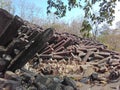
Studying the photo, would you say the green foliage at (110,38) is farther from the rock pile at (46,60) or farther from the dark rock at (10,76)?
the dark rock at (10,76)

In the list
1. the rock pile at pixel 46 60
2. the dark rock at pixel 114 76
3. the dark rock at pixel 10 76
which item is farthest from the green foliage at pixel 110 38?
the dark rock at pixel 10 76

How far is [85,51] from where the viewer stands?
16625 mm

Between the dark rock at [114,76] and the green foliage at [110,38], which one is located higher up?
the green foliage at [110,38]

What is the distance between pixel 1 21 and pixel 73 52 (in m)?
9.22

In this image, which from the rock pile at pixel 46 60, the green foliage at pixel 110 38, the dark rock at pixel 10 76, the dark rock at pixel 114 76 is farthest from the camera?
the green foliage at pixel 110 38

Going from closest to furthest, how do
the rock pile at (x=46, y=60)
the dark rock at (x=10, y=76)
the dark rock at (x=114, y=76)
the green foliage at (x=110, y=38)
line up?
the rock pile at (x=46, y=60), the dark rock at (x=10, y=76), the dark rock at (x=114, y=76), the green foliage at (x=110, y=38)

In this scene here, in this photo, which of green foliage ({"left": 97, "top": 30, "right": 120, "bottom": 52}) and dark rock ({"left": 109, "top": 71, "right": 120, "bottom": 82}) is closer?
dark rock ({"left": 109, "top": 71, "right": 120, "bottom": 82})

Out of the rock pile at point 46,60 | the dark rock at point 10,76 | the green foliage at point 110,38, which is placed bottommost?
the dark rock at point 10,76

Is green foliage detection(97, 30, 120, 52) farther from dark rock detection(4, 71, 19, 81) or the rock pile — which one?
dark rock detection(4, 71, 19, 81)

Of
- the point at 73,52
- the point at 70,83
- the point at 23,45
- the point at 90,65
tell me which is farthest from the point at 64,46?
the point at 23,45

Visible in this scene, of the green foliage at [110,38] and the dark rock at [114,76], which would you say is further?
the green foliage at [110,38]

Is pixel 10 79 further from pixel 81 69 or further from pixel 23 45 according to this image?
pixel 81 69

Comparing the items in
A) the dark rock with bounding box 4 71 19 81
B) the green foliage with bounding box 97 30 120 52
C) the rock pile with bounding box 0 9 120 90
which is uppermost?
the green foliage with bounding box 97 30 120 52

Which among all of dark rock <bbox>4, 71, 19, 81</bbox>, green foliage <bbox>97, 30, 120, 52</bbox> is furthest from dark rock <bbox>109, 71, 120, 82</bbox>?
green foliage <bbox>97, 30, 120, 52</bbox>
